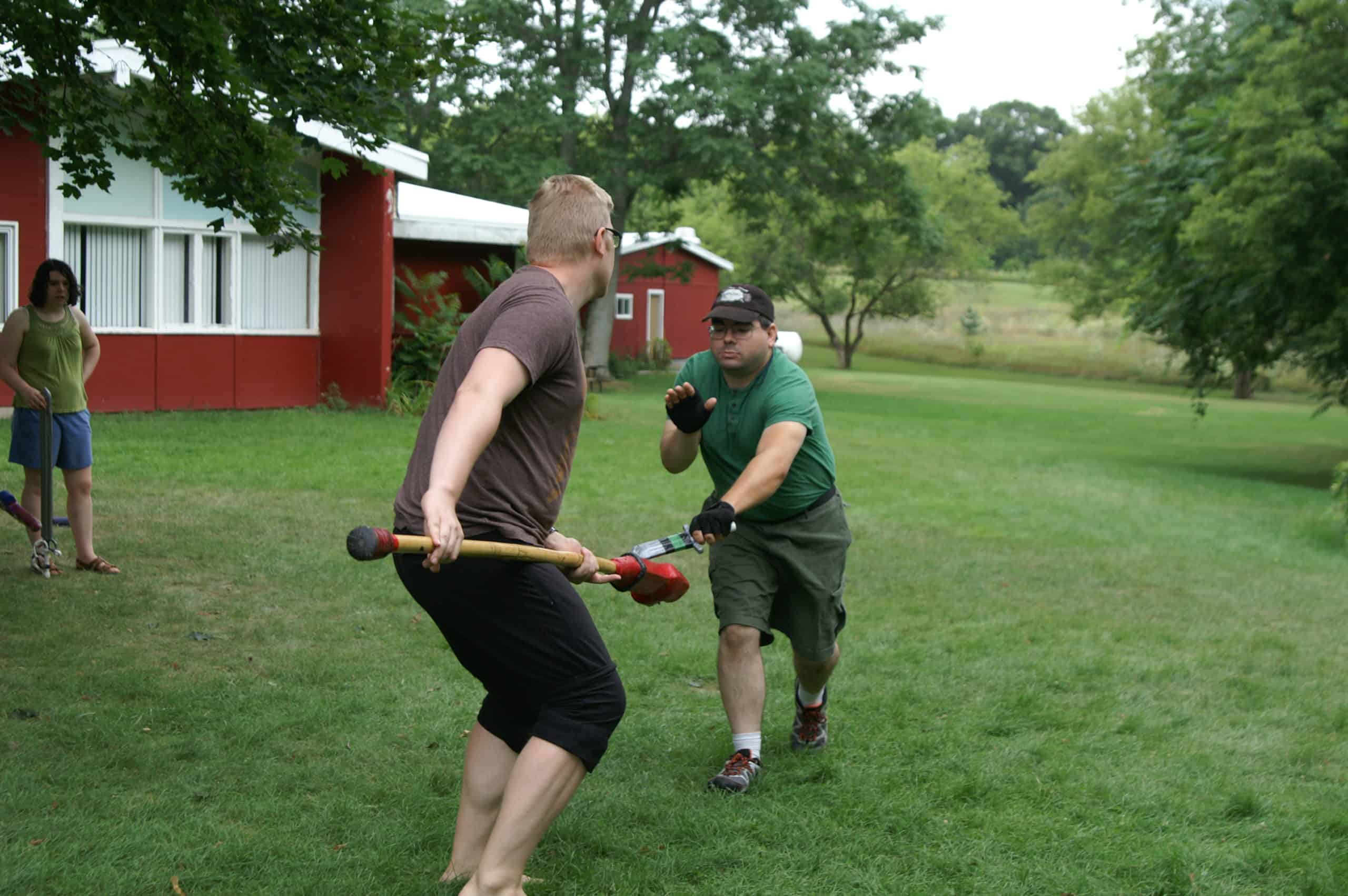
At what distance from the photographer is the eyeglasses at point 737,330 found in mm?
4816

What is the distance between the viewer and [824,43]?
2866cm

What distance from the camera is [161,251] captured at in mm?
16188

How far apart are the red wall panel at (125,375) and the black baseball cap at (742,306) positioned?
496 inches

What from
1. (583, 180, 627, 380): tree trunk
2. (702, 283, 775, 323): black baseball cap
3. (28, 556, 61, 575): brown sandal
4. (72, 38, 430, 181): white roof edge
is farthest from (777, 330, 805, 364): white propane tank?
(583, 180, 627, 380): tree trunk

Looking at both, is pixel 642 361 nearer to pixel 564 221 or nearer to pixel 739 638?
pixel 739 638

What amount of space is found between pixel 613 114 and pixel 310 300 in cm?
1345

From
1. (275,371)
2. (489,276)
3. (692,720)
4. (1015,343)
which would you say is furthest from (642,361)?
(692,720)

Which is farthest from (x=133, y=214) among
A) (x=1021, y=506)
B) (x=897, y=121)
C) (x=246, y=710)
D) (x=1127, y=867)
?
(x=897, y=121)

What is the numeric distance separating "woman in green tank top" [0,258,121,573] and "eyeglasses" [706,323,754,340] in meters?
4.39

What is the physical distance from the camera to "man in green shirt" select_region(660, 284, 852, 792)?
4.83 meters

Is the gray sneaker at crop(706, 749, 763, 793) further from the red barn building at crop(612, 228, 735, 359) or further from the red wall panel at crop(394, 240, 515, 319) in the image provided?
the red barn building at crop(612, 228, 735, 359)

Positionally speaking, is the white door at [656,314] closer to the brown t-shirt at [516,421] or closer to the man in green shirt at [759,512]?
the man in green shirt at [759,512]

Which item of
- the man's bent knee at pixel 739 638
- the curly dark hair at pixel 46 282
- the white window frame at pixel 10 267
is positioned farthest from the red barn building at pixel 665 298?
the man's bent knee at pixel 739 638

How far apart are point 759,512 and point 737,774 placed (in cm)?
98
